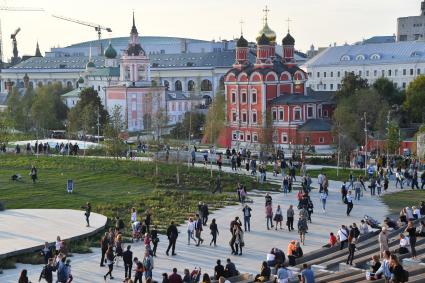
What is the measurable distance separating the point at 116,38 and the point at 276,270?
590 ft

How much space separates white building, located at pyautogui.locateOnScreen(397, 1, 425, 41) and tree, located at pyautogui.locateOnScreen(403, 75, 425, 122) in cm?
5980

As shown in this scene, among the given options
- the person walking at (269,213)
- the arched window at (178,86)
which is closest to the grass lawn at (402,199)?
the person walking at (269,213)

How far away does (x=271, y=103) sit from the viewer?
77625 mm

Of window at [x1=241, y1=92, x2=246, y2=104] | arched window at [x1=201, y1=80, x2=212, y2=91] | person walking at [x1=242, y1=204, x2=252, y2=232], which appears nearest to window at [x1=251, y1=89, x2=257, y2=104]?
window at [x1=241, y1=92, x2=246, y2=104]

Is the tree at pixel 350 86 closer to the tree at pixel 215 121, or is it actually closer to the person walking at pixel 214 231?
the tree at pixel 215 121

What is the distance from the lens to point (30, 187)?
42812 mm

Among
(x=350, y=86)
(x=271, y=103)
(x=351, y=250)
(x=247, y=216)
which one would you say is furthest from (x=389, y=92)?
(x=351, y=250)

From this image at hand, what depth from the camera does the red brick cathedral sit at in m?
74.2

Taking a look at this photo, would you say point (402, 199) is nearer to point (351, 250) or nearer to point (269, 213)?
point (269, 213)

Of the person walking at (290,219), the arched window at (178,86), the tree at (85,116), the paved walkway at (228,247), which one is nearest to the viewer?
the paved walkway at (228,247)

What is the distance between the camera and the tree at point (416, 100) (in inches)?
3076

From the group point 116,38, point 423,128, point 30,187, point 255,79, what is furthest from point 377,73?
point 116,38

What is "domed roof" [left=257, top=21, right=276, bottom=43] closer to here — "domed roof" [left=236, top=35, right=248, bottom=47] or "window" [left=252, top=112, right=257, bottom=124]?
"domed roof" [left=236, top=35, right=248, bottom=47]

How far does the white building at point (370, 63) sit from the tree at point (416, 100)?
19618 millimetres
